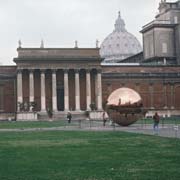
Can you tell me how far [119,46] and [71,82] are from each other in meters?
83.2

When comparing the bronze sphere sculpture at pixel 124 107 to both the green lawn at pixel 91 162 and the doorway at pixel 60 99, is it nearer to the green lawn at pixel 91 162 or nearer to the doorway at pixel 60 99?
the green lawn at pixel 91 162

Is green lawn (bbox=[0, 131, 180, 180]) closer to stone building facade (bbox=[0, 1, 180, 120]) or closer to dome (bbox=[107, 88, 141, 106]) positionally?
dome (bbox=[107, 88, 141, 106])

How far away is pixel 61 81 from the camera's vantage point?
9725 cm

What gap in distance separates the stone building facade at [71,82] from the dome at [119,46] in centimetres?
7147

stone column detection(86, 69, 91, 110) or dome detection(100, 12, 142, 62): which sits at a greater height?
dome detection(100, 12, 142, 62)

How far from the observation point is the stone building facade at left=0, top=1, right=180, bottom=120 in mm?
94000

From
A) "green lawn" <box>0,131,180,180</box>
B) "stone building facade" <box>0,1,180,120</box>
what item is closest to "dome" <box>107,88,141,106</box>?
"green lawn" <box>0,131,180,180</box>

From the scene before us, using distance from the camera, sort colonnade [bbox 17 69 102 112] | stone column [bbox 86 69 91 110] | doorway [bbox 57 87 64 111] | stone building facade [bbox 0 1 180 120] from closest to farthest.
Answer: colonnade [bbox 17 69 102 112] < stone building facade [bbox 0 1 180 120] < stone column [bbox 86 69 91 110] < doorway [bbox 57 87 64 111]

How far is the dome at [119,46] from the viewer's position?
17700 cm

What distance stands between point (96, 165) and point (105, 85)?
81459mm

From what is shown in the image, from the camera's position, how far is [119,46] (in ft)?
585

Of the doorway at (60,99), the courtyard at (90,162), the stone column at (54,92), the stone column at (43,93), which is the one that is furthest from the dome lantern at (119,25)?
the courtyard at (90,162)

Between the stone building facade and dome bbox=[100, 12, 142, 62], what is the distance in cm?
7147

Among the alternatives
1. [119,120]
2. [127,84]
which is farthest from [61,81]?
[119,120]
